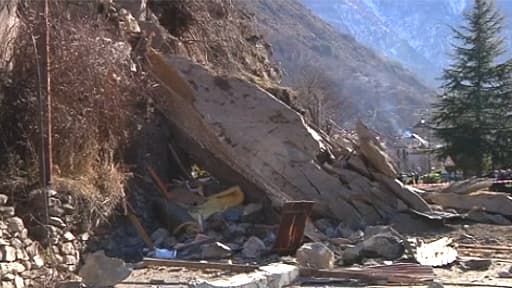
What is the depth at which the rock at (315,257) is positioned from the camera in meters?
11.9

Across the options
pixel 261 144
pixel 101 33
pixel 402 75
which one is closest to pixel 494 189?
pixel 261 144

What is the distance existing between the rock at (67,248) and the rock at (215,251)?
2.41 metres

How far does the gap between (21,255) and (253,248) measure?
15.2ft

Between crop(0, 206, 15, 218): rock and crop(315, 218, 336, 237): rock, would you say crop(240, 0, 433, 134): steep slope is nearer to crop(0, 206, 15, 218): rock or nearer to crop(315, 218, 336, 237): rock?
crop(315, 218, 336, 237): rock

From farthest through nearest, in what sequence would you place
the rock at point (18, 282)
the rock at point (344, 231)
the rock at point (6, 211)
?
the rock at point (344, 231) → the rock at point (6, 211) → the rock at point (18, 282)

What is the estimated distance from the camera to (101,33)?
46.0 feet

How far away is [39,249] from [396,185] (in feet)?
28.3

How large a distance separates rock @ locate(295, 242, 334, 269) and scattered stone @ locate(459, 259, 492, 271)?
2.08 m

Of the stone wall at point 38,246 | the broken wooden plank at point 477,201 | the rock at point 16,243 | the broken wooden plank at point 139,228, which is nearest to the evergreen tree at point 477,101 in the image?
the broken wooden plank at point 477,201

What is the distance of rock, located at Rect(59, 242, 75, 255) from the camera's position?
11518 mm

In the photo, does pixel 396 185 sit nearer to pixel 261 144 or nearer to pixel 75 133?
pixel 261 144

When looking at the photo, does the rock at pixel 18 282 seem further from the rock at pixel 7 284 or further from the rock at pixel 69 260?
the rock at pixel 69 260

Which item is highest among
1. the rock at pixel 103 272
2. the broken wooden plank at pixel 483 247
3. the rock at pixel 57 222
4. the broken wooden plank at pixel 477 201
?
the broken wooden plank at pixel 477 201

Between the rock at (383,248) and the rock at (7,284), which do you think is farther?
the rock at (383,248)
